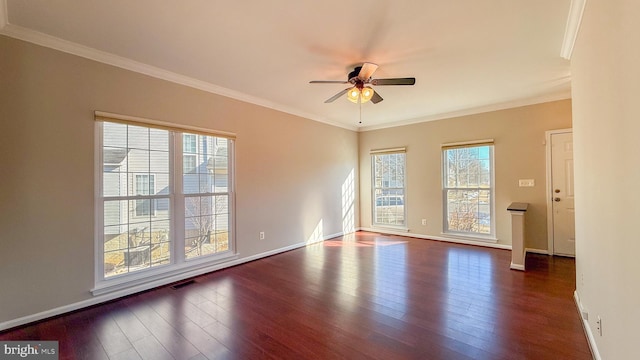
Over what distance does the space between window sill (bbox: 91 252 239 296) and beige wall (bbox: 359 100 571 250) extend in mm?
3973

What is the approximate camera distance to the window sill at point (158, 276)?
2.87m

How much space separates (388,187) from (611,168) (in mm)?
4796

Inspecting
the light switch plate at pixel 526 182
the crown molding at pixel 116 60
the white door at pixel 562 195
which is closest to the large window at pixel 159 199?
the crown molding at pixel 116 60

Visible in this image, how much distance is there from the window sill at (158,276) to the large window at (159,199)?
0.02 m

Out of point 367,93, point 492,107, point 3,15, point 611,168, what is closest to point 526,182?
point 492,107

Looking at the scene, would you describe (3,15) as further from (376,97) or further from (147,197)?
(376,97)

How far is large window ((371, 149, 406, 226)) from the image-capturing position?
607cm

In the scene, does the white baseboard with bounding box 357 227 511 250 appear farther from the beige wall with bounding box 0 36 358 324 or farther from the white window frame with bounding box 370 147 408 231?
the beige wall with bounding box 0 36 358 324

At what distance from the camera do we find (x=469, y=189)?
5.16 m

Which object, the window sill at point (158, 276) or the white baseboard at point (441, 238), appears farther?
the white baseboard at point (441, 238)

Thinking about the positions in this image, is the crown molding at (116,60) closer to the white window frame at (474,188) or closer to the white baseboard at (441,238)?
the white window frame at (474,188)

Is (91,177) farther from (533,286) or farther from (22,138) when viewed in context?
(533,286)

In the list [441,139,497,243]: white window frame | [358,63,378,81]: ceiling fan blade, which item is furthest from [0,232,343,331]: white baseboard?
[441,139,497,243]: white window frame

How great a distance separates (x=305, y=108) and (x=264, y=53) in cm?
210
